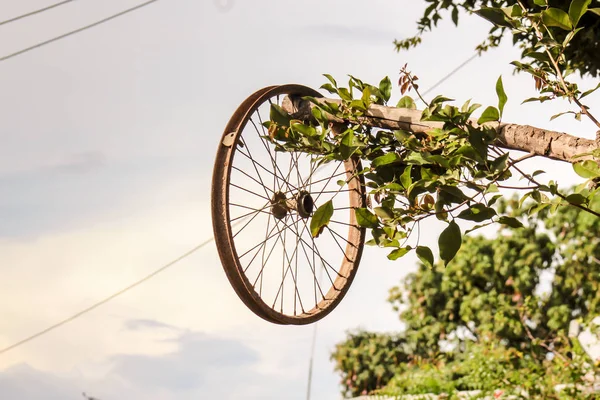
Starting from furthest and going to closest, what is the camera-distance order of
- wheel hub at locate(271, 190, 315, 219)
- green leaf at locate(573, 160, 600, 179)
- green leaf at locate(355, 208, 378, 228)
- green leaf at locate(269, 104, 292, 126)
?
wheel hub at locate(271, 190, 315, 219) → green leaf at locate(269, 104, 292, 126) → green leaf at locate(355, 208, 378, 228) → green leaf at locate(573, 160, 600, 179)

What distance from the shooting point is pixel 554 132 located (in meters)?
1.91

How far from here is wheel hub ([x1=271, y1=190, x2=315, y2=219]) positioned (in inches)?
89.9

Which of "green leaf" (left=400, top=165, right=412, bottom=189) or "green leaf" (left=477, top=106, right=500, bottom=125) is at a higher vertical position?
"green leaf" (left=477, top=106, right=500, bottom=125)

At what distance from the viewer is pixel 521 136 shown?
191 centimetres

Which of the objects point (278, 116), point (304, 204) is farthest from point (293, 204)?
point (278, 116)

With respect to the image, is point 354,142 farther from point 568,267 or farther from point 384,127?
point 568,267

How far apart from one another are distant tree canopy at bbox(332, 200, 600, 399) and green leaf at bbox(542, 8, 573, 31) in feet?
17.0

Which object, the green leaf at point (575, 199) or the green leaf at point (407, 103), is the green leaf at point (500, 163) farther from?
the green leaf at point (407, 103)

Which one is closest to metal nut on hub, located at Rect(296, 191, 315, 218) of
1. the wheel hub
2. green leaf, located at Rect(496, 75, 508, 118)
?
the wheel hub

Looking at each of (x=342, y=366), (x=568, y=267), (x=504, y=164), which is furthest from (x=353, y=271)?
(x=342, y=366)

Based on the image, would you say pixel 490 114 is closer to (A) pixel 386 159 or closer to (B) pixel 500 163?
(B) pixel 500 163

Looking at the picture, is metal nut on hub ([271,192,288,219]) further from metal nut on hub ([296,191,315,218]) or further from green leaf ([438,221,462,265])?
green leaf ([438,221,462,265])

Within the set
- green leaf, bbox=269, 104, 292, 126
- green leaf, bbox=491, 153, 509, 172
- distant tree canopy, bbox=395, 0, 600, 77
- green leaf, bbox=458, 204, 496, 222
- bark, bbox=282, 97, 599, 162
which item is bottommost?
green leaf, bbox=458, 204, 496, 222

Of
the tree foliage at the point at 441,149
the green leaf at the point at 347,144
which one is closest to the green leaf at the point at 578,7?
the tree foliage at the point at 441,149
